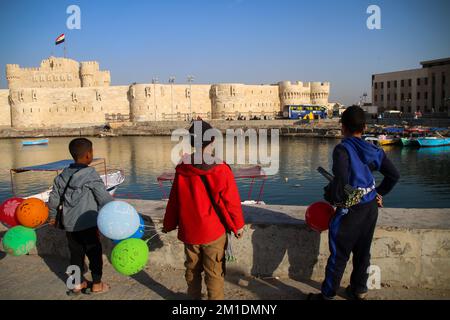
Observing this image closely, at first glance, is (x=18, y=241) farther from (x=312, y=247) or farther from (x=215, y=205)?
(x=312, y=247)

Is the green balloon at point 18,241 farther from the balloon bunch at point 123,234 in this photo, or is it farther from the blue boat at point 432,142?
the blue boat at point 432,142

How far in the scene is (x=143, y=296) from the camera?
2.75 meters

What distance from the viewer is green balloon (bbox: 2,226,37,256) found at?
9.58 feet

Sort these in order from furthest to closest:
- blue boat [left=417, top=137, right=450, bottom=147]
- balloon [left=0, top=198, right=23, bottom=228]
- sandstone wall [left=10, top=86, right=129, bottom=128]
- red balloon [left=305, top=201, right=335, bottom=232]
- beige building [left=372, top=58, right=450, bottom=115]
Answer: sandstone wall [left=10, top=86, right=129, bottom=128], beige building [left=372, top=58, right=450, bottom=115], blue boat [left=417, top=137, right=450, bottom=147], balloon [left=0, top=198, right=23, bottom=228], red balloon [left=305, top=201, right=335, bottom=232]

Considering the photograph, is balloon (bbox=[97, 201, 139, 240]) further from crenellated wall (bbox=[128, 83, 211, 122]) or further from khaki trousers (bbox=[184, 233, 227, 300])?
crenellated wall (bbox=[128, 83, 211, 122])

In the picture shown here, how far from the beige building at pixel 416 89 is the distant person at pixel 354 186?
55672 millimetres

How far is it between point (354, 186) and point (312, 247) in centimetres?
76

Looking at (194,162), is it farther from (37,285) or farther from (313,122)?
(313,122)

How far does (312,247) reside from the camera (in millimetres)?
2889

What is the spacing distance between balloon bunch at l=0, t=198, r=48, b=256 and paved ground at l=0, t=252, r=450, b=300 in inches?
10.7

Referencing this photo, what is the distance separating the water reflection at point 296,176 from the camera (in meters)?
14.9

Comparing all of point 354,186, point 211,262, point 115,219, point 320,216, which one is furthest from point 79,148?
point 354,186

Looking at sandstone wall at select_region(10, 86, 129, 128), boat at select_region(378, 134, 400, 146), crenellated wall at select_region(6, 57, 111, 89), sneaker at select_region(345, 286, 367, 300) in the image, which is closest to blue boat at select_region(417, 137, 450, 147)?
boat at select_region(378, 134, 400, 146)
